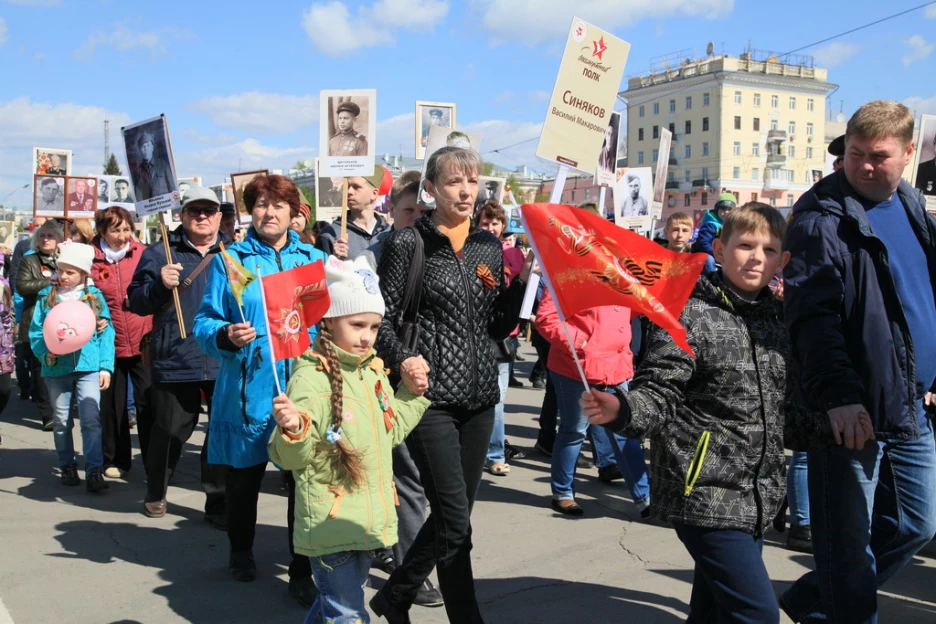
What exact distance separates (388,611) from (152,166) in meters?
4.22

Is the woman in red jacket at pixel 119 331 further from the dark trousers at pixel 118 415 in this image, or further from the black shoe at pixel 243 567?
the black shoe at pixel 243 567

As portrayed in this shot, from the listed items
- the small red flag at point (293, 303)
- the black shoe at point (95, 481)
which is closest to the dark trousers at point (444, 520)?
the small red flag at point (293, 303)

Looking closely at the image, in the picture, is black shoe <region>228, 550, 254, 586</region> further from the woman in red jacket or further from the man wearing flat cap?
the man wearing flat cap

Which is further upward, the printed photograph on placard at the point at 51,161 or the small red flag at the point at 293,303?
the printed photograph on placard at the point at 51,161

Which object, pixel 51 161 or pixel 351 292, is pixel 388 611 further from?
pixel 51 161

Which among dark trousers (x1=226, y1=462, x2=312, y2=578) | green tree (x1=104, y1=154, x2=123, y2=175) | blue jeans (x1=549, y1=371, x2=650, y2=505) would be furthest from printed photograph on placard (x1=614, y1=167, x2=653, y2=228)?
green tree (x1=104, y1=154, x2=123, y2=175)

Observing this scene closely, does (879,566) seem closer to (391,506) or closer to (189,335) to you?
(391,506)

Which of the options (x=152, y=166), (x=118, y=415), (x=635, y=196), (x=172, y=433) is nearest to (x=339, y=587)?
(x=172, y=433)

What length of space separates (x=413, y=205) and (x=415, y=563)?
85.5 inches

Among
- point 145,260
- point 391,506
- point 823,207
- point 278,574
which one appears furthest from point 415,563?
point 145,260

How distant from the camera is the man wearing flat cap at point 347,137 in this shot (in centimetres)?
661

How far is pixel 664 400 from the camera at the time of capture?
9.96 ft

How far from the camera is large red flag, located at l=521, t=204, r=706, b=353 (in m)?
3.05

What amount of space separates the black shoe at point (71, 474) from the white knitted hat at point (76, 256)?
4.98ft
